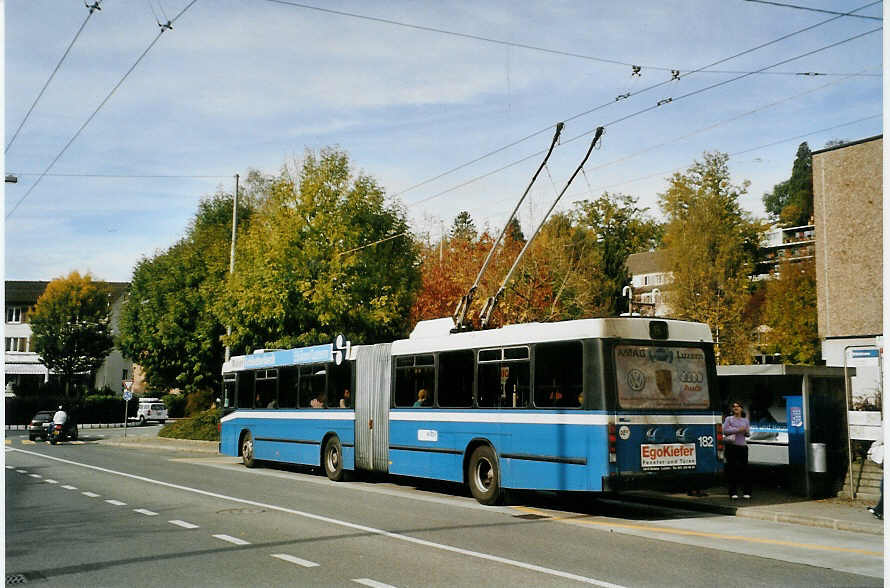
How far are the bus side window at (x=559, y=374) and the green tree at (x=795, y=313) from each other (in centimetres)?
4145

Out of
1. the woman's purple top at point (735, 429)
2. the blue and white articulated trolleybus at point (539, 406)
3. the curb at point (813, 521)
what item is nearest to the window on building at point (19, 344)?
the blue and white articulated trolleybus at point (539, 406)

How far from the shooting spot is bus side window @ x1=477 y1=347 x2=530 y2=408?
1424cm

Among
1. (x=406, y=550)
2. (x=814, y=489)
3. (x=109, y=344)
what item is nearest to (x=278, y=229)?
(x=814, y=489)

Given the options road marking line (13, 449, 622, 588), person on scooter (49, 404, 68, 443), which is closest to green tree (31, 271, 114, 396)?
person on scooter (49, 404, 68, 443)

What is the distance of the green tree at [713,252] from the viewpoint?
51062 millimetres

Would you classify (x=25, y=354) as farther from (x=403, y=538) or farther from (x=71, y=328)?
(x=403, y=538)

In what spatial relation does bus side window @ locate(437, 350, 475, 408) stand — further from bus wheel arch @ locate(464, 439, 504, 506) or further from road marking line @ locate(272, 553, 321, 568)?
road marking line @ locate(272, 553, 321, 568)

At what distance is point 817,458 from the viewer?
48.2 ft

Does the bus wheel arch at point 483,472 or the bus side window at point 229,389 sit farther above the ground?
the bus side window at point 229,389

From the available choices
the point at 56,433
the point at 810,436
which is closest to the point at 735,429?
the point at 810,436

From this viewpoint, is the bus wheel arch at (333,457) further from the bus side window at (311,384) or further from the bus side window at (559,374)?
the bus side window at (559,374)

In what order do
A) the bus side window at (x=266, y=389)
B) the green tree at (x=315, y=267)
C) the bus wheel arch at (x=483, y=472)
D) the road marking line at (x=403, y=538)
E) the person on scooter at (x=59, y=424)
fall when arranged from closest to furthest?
the road marking line at (x=403, y=538)
the bus wheel arch at (x=483, y=472)
the bus side window at (x=266, y=389)
the green tree at (x=315, y=267)
the person on scooter at (x=59, y=424)

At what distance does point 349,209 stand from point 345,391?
14.2 meters

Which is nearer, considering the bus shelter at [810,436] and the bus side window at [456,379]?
the bus shelter at [810,436]
